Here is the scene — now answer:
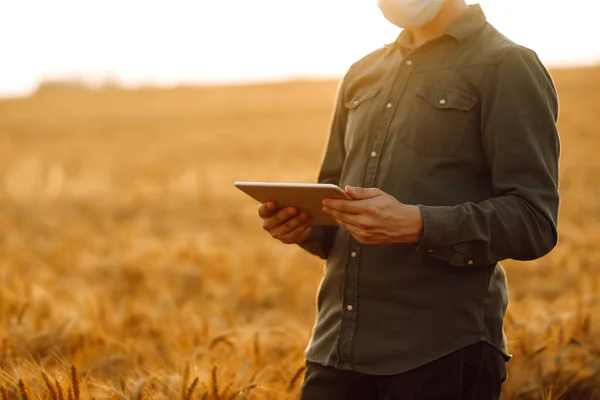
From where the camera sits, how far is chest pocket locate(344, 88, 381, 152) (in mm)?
2486

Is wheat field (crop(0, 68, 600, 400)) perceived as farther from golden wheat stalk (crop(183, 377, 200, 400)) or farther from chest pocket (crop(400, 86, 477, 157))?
chest pocket (crop(400, 86, 477, 157))

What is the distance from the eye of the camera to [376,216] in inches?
80.2

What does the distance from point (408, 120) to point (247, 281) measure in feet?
13.7

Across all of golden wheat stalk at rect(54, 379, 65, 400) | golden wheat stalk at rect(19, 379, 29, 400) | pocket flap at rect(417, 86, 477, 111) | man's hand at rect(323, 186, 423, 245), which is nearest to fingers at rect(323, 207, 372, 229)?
man's hand at rect(323, 186, 423, 245)

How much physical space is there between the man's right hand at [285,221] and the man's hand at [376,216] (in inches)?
Answer: 11.7

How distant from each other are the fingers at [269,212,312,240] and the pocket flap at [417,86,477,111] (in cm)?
52

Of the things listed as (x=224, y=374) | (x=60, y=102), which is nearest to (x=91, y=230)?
(x=224, y=374)

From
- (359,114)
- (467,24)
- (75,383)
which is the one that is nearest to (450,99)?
(467,24)

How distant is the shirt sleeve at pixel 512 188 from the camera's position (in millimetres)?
2100

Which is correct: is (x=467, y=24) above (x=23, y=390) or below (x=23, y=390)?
above

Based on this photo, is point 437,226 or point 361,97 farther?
point 361,97

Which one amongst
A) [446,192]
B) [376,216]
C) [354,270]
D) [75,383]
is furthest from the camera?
[75,383]

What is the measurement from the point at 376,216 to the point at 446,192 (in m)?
0.33

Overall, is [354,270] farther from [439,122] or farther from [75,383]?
[75,383]
